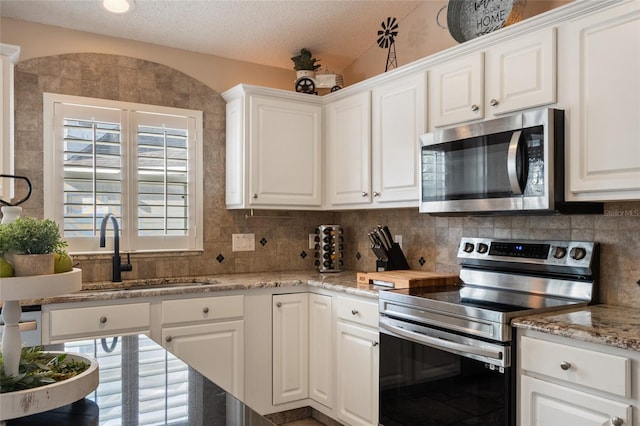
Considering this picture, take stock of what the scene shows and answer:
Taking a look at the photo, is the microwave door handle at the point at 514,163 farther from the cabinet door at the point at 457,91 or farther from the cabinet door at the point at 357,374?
the cabinet door at the point at 357,374

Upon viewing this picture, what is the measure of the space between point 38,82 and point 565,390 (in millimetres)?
3143

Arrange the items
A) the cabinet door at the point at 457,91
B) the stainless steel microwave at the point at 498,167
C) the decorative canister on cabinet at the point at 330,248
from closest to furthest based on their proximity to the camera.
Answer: the stainless steel microwave at the point at 498,167 < the cabinet door at the point at 457,91 < the decorative canister on cabinet at the point at 330,248

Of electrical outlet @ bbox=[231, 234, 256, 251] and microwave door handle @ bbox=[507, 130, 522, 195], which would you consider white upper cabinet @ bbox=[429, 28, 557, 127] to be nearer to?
microwave door handle @ bbox=[507, 130, 522, 195]

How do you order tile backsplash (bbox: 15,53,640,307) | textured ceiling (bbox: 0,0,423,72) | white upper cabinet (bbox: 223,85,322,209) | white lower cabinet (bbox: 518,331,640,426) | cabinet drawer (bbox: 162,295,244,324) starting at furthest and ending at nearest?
white upper cabinet (bbox: 223,85,322,209) → textured ceiling (bbox: 0,0,423,72) → cabinet drawer (bbox: 162,295,244,324) → tile backsplash (bbox: 15,53,640,307) → white lower cabinet (bbox: 518,331,640,426)

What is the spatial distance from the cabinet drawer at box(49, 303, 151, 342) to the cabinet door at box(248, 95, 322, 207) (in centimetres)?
105

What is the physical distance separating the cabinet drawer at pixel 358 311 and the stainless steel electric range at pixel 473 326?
128 mm

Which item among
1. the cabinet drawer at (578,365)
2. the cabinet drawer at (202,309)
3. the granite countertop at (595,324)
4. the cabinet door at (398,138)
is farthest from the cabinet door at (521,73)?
the cabinet drawer at (202,309)

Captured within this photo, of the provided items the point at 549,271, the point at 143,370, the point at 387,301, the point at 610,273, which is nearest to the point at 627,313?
the point at 610,273

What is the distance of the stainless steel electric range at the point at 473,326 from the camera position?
2.00 metres

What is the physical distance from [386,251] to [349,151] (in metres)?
0.72


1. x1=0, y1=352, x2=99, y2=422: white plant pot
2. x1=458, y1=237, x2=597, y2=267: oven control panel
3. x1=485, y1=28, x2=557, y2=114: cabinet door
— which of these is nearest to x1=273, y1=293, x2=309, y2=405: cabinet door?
x1=458, y1=237, x2=597, y2=267: oven control panel

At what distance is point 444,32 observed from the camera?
3246mm

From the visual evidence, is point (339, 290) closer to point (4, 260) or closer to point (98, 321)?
point (98, 321)

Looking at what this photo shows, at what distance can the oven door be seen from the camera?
197cm
